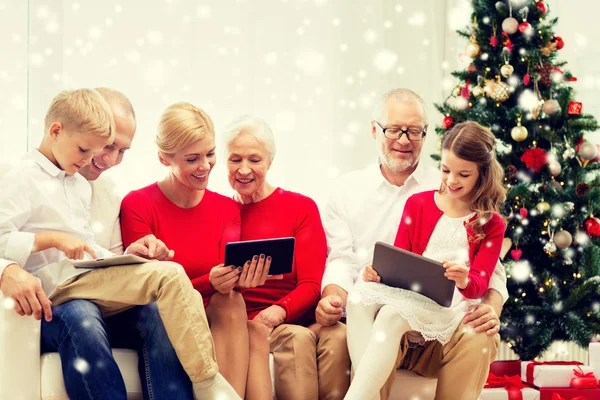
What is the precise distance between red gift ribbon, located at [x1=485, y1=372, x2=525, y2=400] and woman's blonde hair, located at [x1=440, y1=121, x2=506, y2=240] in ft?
3.33

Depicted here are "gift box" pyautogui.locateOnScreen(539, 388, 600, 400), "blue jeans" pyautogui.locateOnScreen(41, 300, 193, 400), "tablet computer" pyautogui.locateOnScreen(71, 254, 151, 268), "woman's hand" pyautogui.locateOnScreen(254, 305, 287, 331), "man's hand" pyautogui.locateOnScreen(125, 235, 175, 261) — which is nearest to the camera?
"blue jeans" pyautogui.locateOnScreen(41, 300, 193, 400)

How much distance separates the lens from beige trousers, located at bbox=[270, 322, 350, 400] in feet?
7.49

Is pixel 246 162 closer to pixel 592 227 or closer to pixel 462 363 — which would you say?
pixel 462 363

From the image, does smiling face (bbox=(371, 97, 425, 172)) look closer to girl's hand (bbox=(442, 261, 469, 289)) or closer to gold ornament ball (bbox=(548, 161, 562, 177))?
girl's hand (bbox=(442, 261, 469, 289))

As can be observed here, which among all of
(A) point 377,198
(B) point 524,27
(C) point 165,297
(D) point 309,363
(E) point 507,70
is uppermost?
(B) point 524,27

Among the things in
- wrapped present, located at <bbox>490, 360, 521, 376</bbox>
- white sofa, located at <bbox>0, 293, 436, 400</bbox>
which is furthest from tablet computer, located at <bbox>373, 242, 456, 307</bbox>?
wrapped present, located at <bbox>490, 360, 521, 376</bbox>

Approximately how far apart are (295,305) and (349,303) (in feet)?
0.72

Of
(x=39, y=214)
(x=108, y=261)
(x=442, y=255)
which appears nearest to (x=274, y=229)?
(x=442, y=255)

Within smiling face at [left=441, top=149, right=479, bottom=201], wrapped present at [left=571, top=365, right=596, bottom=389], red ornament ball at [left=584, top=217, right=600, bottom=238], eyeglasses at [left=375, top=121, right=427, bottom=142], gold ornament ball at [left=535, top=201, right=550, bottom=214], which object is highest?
eyeglasses at [left=375, top=121, right=427, bottom=142]

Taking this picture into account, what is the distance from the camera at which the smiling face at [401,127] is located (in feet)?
8.95

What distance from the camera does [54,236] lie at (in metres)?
2.02

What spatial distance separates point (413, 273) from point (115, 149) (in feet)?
3.55

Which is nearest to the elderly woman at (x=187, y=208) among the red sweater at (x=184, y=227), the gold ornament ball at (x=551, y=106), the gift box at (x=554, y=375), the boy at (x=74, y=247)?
the red sweater at (x=184, y=227)

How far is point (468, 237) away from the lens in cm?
235
